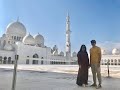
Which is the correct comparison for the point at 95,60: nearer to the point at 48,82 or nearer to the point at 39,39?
the point at 48,82

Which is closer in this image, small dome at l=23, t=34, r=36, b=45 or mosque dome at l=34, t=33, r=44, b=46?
small dome at l=23, t=34, r=36, b=45

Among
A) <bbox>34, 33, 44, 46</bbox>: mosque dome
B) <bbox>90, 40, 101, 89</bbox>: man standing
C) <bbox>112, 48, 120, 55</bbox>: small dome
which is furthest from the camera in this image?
<bbox>112, 48, 120, 55</bbox>: small dome

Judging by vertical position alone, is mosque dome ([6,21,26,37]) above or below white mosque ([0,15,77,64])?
above

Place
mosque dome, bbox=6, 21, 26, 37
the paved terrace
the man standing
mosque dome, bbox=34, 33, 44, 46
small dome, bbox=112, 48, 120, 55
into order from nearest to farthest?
the paved terrace < the man standing < mosque dome, bbox=6, 21, 26, 37 < mosque dome, bbox=34, 33, 44, 46 < small dome, bbox=112, 48, 120, 55

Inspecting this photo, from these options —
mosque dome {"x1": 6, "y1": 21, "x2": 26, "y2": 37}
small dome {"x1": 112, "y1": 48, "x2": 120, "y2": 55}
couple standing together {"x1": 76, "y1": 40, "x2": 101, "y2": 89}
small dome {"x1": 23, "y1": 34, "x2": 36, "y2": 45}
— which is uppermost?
mosque dome {"x1": 6, "y1": 21, "x2": 26, "y2": 37}

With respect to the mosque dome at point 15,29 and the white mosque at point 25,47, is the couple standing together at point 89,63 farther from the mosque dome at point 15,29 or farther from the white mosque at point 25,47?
the mosque dome at point 15,29

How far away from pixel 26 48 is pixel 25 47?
0.74ft

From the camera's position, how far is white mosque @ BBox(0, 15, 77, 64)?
25916 millimetres

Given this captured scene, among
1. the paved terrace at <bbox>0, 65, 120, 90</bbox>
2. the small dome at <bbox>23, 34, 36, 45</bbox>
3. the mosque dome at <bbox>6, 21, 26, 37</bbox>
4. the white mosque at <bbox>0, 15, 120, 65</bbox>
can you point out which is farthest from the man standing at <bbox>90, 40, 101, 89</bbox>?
the mosque dome at <bbox>6, 21, 26, 37</bbox>

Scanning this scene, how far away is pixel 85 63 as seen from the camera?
128 inches

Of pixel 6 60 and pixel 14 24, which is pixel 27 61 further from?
pixel 14 24

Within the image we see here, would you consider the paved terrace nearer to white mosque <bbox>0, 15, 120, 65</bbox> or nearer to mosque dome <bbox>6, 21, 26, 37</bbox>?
white mosque <bbox>0, 15, 120, 65</bbox>

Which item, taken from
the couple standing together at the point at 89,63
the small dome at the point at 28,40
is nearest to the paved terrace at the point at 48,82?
the couple standing together at the point at 89,63

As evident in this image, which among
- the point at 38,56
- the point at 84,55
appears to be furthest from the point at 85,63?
the point at 38,56
